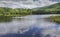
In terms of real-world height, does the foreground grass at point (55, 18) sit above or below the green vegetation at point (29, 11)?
below

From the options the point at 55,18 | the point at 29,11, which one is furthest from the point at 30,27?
the point at 55,18

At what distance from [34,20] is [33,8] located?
4.9 inches

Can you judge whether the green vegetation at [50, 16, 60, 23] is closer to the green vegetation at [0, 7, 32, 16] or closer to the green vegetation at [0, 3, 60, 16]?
the green vegetation at [0, 3, 60, 16]

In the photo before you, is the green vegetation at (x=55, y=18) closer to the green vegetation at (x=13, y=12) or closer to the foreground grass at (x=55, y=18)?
the foreground grass at (x=55, y=18)

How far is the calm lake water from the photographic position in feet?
4.75

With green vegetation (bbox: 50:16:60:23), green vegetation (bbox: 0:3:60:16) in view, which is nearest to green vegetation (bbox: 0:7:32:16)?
green vegetation (bbox: 0:3:60:16)

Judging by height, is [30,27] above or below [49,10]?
below

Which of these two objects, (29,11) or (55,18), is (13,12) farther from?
(55,18)

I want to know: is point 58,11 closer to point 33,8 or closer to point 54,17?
point 54,17

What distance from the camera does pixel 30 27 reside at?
A: 1457mm

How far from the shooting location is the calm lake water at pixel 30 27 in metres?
1.45

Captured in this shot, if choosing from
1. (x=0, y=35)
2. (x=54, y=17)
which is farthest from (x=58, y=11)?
(x=0, y=35)

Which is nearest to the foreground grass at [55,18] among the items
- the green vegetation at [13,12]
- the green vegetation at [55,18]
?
the green vegetation at [55,18]

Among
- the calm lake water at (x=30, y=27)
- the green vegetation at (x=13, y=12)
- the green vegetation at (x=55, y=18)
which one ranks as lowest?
the calm lake water at (x=30, y=27)
